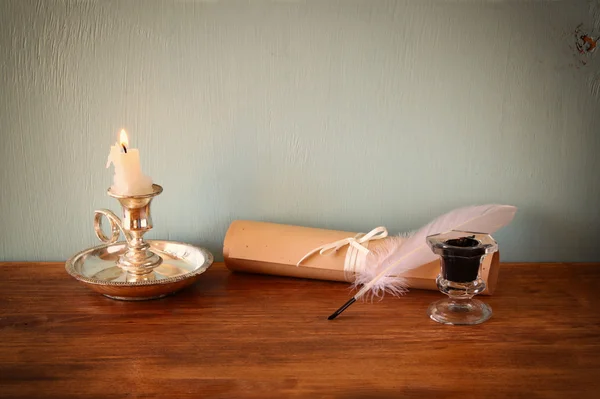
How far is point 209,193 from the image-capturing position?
1.09 m

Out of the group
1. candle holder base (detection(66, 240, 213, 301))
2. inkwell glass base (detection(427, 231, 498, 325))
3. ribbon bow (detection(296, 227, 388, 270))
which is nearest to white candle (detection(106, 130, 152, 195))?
candle holder base (detection(66, 240, 213, 301))

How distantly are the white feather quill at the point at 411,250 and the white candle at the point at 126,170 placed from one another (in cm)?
35

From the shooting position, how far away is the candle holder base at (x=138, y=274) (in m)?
0.91

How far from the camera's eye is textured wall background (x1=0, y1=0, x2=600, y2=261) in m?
1.02

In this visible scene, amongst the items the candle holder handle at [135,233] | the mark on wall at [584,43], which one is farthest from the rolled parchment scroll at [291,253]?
the mark on wall at [584,43]

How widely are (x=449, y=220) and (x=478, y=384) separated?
323mm

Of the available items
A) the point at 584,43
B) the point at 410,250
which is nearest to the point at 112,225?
the point at 410,250

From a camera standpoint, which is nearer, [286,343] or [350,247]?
[286,343]

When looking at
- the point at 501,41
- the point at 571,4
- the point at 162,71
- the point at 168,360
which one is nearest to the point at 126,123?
the point at 162,71

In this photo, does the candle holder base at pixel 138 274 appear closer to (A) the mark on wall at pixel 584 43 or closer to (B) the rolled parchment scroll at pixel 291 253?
(B) the rolled parchment scroll at pixel 291 253

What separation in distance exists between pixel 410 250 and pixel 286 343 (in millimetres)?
250

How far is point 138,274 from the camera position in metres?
0.97

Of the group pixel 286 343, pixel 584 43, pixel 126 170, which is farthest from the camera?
pixel 584 43

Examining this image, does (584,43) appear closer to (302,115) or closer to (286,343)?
(302,115)
